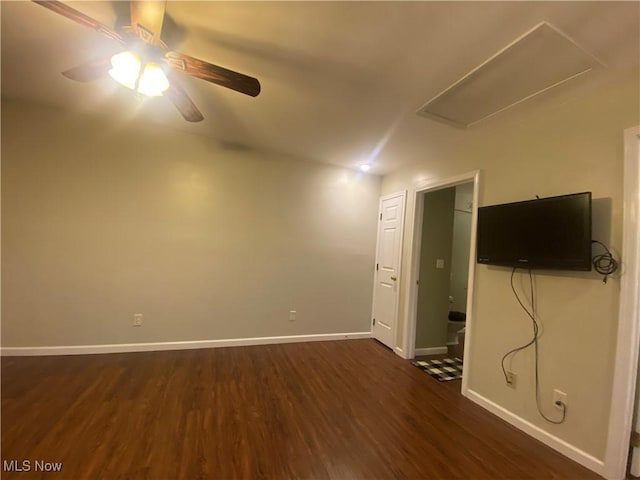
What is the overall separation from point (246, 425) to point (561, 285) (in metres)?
2.46

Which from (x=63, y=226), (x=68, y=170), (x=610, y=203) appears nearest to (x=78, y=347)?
(x=63, y=226)

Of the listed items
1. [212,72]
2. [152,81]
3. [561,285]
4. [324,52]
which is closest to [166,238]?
[152,81]

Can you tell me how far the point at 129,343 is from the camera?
3.07 meters

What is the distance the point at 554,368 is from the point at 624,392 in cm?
36

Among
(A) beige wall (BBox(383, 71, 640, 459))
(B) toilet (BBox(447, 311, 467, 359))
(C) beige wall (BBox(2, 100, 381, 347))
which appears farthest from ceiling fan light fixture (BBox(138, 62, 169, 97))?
(B) toilet (BBox(447, 311, 467, 359))

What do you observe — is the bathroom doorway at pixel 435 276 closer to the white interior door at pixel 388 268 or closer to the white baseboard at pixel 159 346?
the white interior door at pixel 388 268

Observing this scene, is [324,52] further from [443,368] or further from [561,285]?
[443,368]

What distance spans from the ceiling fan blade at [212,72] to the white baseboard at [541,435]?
120 inches

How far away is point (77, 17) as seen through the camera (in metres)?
1.29

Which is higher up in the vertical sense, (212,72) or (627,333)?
(212,72)

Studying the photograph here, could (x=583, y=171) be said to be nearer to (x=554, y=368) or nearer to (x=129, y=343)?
(x=554, y=368)

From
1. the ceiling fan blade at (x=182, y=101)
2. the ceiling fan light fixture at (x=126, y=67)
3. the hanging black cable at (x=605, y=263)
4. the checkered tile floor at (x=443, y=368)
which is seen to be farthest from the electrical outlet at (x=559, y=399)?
the ceiling fan light fixture at (x=126, y=67)

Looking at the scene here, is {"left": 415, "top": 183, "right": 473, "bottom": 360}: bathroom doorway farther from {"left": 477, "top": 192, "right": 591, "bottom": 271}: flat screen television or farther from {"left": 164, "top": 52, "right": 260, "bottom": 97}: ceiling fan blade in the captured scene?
{"left": 164, "top": 52, "right": 260, "bottom": 97}: ceiling fan blade

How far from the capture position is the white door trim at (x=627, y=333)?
1.61 metres
